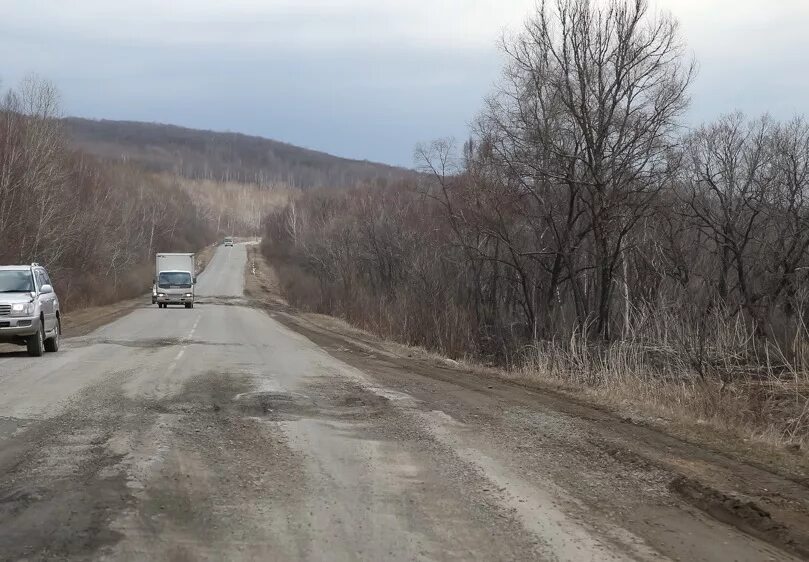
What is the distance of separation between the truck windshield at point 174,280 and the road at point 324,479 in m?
34.7

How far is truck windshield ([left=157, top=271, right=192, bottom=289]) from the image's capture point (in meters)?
46.5

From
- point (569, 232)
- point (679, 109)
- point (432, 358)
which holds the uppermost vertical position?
point (679, 109)

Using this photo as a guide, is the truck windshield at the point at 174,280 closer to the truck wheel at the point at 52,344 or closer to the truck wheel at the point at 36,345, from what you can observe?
the truck wheel at the point at 52,344

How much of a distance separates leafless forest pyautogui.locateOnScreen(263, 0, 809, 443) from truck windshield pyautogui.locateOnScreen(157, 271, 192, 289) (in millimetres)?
13817

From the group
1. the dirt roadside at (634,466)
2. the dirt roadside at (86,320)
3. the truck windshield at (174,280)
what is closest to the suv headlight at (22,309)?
the dirt roadside at (86,320)

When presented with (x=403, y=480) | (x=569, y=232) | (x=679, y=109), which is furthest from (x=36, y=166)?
(x=403, y=480)

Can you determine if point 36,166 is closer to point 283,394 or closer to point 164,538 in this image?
point 283,394

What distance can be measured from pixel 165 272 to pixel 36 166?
442 inches

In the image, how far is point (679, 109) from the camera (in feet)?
64.3

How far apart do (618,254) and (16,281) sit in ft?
49.3

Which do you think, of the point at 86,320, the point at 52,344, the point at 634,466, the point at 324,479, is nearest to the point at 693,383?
the point at 634,466

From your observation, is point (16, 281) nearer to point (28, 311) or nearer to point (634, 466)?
point (28, 311)

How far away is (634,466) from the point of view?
7.20m

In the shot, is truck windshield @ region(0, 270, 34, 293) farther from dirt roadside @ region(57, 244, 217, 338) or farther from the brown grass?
the brown grass
